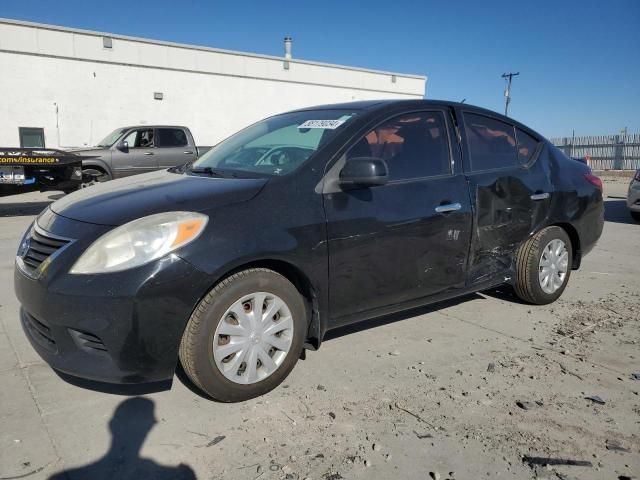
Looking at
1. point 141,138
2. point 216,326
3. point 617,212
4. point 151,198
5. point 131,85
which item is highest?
point 131,85

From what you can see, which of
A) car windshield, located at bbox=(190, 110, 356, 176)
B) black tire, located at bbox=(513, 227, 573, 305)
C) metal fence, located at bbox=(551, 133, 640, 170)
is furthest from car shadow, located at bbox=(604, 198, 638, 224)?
metal fence, located at bbox=(551, 133, 640, 170)

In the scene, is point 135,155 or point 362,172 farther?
point 135,155

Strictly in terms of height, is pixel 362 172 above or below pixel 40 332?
above

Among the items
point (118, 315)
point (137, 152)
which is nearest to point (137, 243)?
point (118, 315)

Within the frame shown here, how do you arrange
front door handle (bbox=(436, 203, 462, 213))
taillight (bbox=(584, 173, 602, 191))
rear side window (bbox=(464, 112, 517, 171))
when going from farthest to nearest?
taillight (bbox=(584, 173, 602, 191)), rear side window (bbox=(464, 112, 517, 171)), front door handle (bbox=(436, 203, 462, 213))

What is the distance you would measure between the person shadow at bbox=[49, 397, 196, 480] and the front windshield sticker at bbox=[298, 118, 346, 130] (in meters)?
2.05

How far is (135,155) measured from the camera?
12.3 meters

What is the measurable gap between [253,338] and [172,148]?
35.4 feet

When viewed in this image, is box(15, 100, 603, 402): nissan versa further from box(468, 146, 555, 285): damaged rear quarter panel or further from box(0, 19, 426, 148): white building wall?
box(0, 19, 426, 148): white building wall

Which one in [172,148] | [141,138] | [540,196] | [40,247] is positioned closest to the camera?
[40,247]

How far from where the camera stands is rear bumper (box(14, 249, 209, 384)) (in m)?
2.46

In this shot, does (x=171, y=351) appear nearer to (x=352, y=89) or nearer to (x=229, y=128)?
(x=229, y=128)

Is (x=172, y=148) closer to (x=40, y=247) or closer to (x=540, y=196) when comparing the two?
(x=540, y=196)

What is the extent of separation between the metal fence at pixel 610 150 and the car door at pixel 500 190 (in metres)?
27.5
